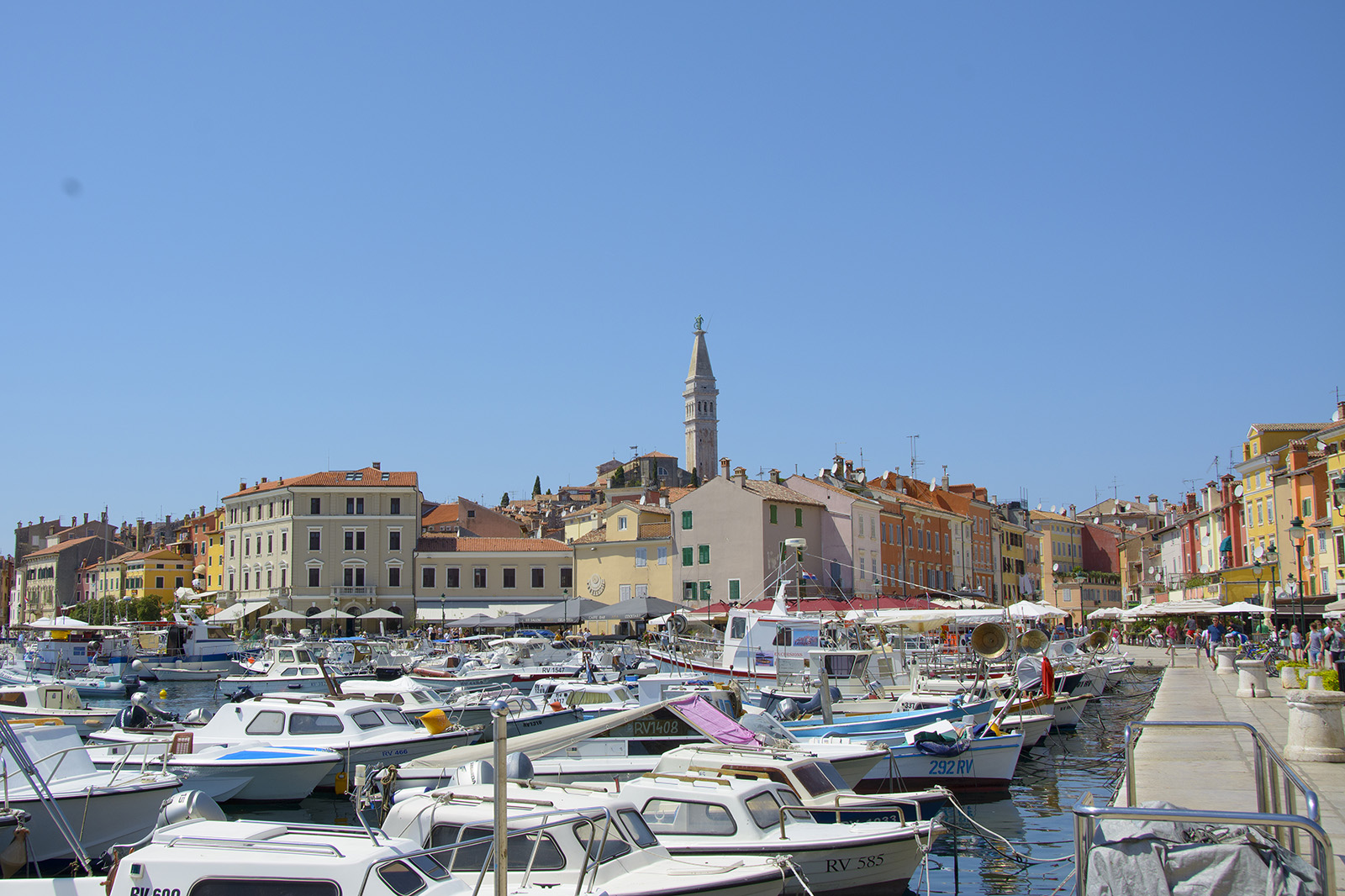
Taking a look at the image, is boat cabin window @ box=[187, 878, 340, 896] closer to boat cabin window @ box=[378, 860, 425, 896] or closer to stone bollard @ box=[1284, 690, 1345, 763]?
boat cabin window @ box=[378, 860, 425, 896]

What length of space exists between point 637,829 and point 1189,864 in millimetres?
5897

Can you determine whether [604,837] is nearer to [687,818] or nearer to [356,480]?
[687,818]

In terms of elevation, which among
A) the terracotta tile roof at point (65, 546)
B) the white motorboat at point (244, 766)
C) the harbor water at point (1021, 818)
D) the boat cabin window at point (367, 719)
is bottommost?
the harbor water at point (1021, 818)

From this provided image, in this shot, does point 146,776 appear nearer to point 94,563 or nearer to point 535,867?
point 535,867

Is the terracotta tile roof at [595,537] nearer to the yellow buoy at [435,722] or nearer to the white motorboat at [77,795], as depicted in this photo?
the yellow buoy at [435,722]

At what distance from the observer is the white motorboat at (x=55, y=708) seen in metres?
25.5

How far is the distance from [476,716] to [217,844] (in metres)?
18.4

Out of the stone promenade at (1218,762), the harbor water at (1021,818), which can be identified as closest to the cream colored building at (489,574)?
the harbor water at (1021,818)

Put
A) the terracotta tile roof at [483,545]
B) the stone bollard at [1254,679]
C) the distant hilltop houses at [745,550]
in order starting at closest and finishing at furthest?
the stone bollard at [1254,679] < the distant hilltop houses at [745,550] < the terracotta tile roof at [483,545]

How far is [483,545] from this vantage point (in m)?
80.3

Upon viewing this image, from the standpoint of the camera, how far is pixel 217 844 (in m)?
8.98

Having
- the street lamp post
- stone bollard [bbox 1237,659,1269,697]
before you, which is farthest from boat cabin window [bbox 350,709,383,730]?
the street lamp post

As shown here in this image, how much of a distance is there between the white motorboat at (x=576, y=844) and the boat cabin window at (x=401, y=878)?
36.5 inches

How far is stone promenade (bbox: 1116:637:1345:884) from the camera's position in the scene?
12312 millimetres
